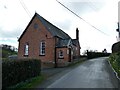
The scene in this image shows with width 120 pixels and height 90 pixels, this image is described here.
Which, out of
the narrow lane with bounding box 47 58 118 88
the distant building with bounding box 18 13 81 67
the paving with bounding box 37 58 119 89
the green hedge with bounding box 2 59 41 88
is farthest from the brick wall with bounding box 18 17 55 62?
the green hedge with bounding box 2 59 41 88

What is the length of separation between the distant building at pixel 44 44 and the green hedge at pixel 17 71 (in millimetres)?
15837

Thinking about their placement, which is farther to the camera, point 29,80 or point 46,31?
point 46,31

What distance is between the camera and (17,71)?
44.1 ft

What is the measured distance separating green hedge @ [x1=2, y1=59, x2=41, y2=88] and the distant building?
15.8 metres

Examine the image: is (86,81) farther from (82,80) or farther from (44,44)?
(44,44)

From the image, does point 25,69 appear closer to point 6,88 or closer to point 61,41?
point 6,88

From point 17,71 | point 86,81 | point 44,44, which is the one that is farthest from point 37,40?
point 17,71

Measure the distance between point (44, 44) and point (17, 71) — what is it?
74.3ft

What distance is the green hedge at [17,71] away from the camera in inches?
460

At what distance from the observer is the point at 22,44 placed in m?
38.6

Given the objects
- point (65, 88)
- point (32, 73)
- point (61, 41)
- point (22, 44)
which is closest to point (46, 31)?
point (61, 41)

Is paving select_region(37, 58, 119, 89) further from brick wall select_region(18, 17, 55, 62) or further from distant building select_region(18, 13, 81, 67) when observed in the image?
brick wall select_region(18, 17, 55, 62)

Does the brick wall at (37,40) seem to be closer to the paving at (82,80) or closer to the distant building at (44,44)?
the distant building at (44,44)

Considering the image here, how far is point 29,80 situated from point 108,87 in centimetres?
584
